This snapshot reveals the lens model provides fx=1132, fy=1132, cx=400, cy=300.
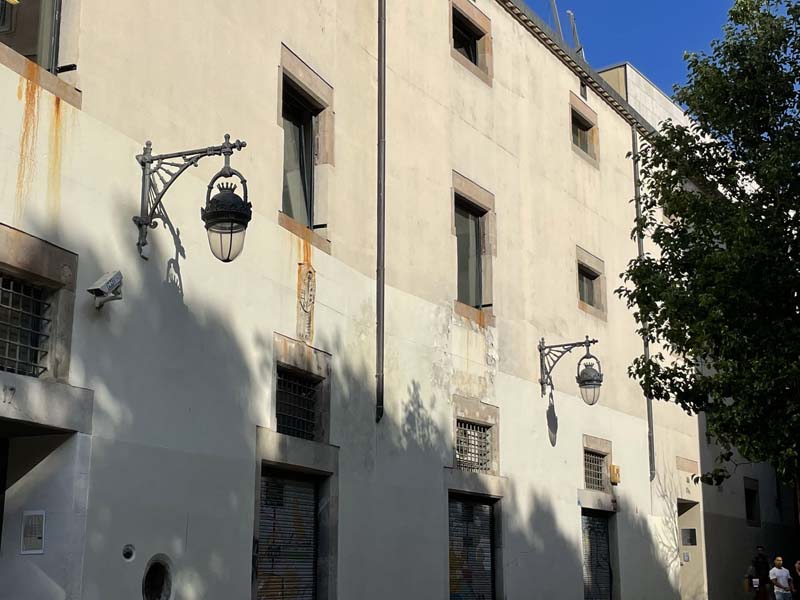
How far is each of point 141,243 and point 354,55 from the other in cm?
502

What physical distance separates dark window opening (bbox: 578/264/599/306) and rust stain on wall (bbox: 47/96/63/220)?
11.8 meters

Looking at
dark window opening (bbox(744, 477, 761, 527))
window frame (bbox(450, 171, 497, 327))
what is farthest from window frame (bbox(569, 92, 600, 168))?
dark window opening (bbox(744, 477, 761, 527))

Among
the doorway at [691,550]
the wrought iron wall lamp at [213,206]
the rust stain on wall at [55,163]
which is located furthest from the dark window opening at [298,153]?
the doorway at [691,550]

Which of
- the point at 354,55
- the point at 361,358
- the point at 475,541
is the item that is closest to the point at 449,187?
the point at 354,55

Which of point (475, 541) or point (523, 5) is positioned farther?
point (523, 5)

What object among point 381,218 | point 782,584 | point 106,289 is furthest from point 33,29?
point 782,584

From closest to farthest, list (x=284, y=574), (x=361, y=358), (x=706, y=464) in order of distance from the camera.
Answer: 1. (x=284, y=574)
2. (x=361, y=358)
3. (x=706, y=464)

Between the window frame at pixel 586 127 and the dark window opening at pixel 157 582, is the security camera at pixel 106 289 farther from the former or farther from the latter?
the window frame at pixel 586 127

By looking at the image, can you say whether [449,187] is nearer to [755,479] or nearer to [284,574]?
[284,574]

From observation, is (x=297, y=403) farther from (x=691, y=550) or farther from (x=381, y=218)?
(x=691, y=550)

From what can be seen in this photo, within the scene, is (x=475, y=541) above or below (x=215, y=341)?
below

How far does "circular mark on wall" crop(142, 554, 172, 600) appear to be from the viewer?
9359 millimetres

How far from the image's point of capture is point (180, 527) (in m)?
9.76

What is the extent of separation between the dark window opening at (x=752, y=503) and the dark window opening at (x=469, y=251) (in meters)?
12.6
